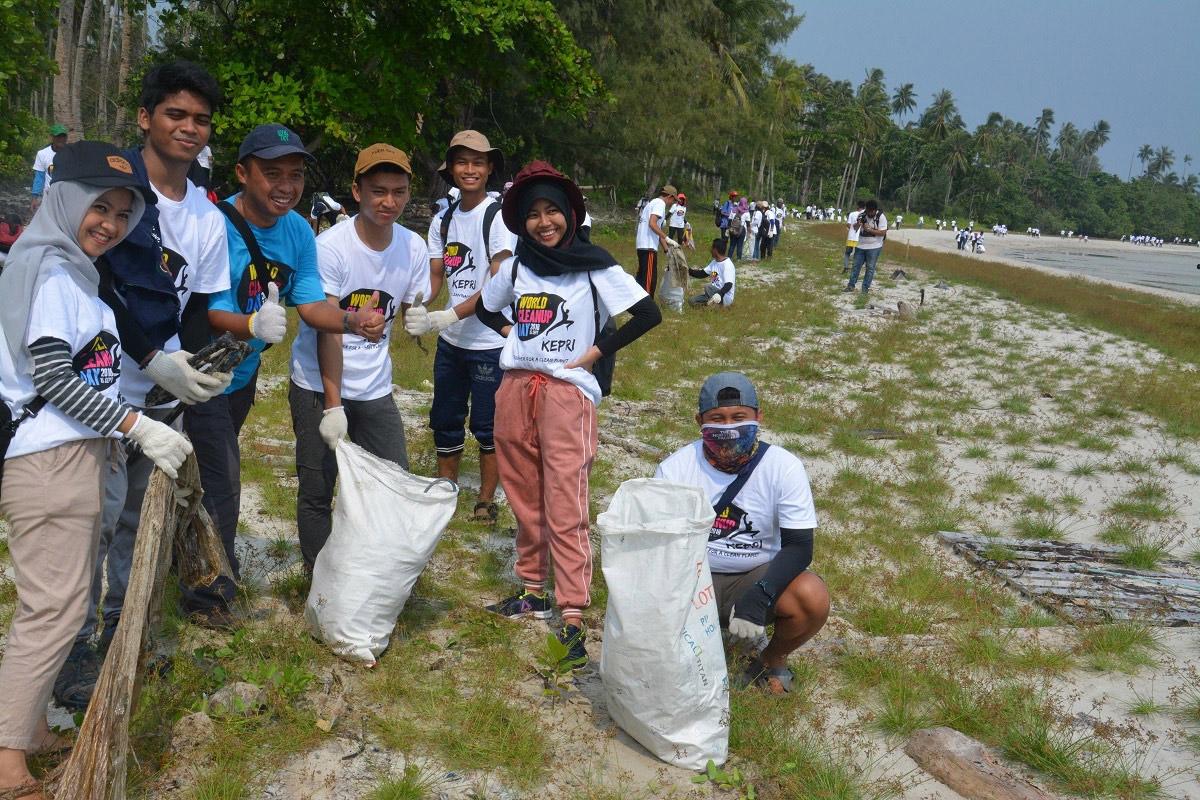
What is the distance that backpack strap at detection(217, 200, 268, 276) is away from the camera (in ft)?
11.4

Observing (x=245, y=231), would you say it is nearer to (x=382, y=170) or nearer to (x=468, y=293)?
(x=382, y=170)

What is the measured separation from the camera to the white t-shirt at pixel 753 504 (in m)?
3.57

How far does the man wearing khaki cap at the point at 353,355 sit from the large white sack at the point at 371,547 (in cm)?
36

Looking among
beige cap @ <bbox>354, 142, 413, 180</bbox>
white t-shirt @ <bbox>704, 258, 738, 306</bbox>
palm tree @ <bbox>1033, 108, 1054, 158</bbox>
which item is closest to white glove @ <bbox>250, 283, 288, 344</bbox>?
beige cap @ <bbox>354, 142, 413, 180</bbox>

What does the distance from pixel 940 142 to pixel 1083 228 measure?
2734 cm

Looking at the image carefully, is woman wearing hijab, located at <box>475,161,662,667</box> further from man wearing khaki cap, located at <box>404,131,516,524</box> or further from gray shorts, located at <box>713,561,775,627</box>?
man wearing khaki cap, located at <box>404,131,516,524</box>

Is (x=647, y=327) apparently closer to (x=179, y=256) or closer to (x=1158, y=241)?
(x=179, y=256)

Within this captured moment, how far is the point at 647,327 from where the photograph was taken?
3.72 meters

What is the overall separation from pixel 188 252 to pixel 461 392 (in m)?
2.05

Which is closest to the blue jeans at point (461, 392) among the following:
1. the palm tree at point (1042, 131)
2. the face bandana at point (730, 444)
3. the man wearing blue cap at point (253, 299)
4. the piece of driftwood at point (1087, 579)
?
the man wearing blue cap at point (253, 299)

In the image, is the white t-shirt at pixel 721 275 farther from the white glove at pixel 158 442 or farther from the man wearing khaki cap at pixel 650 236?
the white glove at pixel 158 442

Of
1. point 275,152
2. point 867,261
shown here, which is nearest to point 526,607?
point 275,152

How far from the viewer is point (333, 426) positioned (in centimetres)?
368

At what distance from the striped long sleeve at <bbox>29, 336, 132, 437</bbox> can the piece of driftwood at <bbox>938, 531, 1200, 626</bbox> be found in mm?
4513
